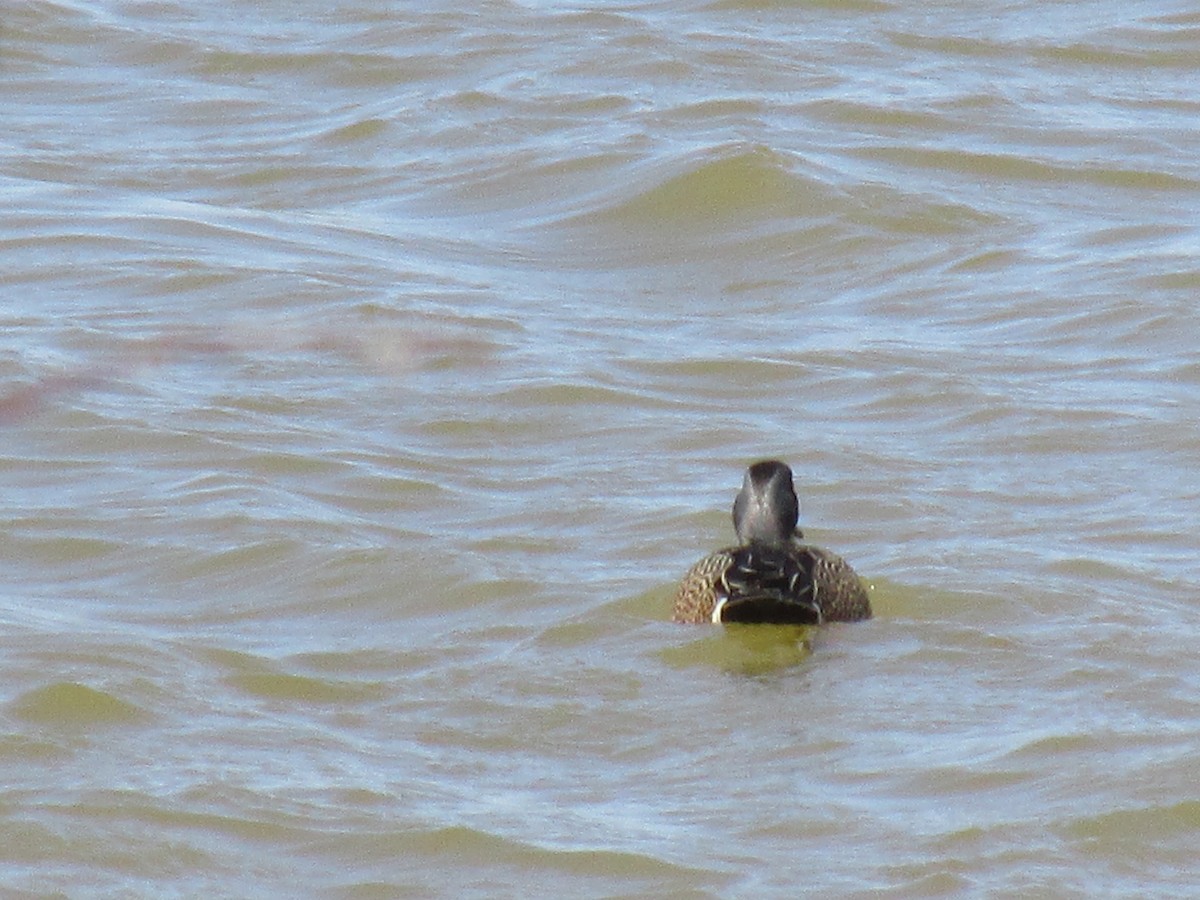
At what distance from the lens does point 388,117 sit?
51.0 ft

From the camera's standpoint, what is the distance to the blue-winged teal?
870 cm

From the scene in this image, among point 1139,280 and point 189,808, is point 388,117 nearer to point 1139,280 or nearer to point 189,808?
point 1139,280

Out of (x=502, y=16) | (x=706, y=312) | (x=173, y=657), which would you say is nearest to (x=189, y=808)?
(x=173, y=657)

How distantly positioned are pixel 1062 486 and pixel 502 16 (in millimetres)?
8601

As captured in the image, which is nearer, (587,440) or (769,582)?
(769,582)

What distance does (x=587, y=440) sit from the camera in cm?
1052

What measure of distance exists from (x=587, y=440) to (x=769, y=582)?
188cm

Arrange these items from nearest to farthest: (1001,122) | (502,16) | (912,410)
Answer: (912,410), (1001,122), (502,16)

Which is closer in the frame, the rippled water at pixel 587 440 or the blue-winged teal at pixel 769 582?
the rippled water at pixel 587 440

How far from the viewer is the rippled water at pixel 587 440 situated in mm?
6910

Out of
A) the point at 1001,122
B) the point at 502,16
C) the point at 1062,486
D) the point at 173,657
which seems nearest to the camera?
the point at 173,657

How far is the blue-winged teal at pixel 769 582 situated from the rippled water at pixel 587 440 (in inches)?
4.1

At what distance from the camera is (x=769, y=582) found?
8.79m

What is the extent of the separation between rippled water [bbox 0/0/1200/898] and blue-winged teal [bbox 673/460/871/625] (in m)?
0.11
